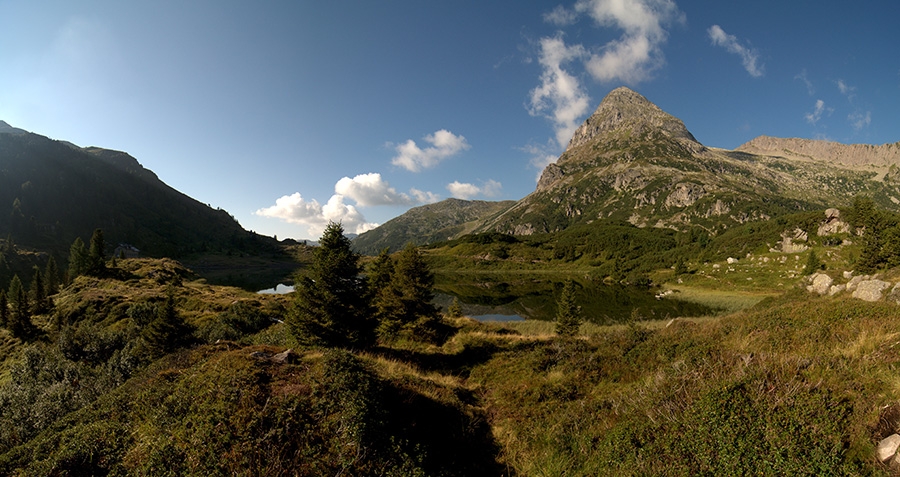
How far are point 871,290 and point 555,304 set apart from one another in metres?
64.6

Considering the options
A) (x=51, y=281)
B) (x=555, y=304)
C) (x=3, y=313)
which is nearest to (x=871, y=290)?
(x=555, y=304)

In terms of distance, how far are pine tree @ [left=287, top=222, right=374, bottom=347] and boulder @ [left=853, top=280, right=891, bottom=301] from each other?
26682 millimetres

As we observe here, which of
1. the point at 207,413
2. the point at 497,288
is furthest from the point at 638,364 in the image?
the point at 497,288

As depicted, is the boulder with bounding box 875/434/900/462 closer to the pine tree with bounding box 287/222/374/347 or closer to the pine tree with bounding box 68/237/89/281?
the pine tree with bounding box 287/222/374/347

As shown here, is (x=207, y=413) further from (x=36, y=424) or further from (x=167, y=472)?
(x=36, y=424)

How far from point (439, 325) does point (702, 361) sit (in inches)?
804

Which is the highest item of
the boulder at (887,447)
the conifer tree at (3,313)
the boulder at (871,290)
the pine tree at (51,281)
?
the boulder at (871,290)

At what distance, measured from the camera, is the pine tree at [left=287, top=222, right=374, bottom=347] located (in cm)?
2072

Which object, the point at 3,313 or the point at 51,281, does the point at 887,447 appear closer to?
the point at 3,313

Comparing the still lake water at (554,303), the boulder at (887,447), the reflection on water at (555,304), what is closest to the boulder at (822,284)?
the still lake water at (554,303)

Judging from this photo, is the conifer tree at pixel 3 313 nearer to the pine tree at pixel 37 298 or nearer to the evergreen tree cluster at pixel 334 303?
the pine tree at pixel 37 298

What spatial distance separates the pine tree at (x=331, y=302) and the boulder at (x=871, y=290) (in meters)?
26.7

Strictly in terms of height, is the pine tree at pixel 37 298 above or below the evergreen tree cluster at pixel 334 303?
below

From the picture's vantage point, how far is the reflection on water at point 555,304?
64438 mm
